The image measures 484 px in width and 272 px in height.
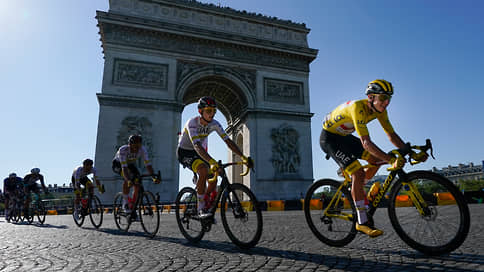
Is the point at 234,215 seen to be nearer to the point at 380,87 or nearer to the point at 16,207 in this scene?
the point at 380,87

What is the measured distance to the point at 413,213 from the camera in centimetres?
290

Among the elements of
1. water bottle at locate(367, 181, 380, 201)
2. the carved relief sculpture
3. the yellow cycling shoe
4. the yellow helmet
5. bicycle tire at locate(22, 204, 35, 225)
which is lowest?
bicycle tire at locate(22, 204, 35, 225)

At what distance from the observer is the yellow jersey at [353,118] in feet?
10.0

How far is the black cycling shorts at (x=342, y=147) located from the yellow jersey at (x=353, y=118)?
0.07 meters

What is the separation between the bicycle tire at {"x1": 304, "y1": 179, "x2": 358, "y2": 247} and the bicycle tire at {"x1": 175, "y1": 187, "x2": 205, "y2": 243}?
1.44 metres

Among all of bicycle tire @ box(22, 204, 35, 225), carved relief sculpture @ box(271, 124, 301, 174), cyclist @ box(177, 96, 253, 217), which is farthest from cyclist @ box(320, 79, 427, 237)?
carved relief sculpture @ box(271, 124, 301, 174)

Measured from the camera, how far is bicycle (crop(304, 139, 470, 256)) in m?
2.54

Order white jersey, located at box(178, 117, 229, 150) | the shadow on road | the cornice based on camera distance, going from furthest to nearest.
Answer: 1. the cornice
2. white jersey, located at box(178, 117, 229, 150)
3. the shadow on road

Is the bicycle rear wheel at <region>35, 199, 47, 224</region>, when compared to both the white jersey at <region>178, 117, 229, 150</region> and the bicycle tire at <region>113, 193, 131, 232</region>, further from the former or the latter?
the white jersey at <region>178, 117, 229, 150</region>

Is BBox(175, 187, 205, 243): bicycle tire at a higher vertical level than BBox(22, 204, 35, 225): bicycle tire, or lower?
higher

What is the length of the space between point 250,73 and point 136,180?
20.0 metres

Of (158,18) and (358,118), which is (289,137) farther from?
(358,118)

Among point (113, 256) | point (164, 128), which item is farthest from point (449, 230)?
point (164, 128)

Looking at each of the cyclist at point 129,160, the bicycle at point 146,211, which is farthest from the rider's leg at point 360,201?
the cyclist at point 129,160
